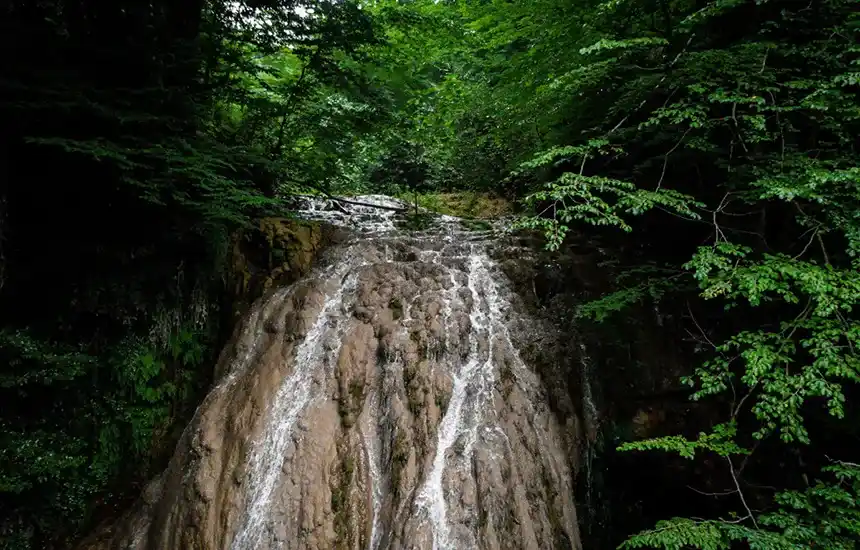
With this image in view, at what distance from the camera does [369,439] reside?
4.49m

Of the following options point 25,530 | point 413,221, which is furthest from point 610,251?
point 25,530

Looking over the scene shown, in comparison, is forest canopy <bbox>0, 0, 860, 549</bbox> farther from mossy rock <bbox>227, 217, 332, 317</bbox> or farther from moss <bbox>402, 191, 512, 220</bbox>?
moss <bbox>402, 191, 512, 220</bbox>

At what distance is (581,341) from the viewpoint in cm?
534

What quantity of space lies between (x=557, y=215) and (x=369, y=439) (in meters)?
3.19

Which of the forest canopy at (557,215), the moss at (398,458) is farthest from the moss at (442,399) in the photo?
the forest canopy at (557,215)

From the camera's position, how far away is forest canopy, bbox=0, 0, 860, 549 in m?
3.19

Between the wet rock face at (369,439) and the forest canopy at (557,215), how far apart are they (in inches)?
32.1

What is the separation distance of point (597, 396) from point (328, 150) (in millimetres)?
5515

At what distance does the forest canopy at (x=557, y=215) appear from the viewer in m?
3.19

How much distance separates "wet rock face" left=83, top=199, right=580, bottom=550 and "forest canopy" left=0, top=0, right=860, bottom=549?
81cm

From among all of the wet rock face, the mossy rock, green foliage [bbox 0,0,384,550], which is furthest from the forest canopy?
the wet rock face

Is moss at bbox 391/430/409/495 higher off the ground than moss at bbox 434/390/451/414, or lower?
lower

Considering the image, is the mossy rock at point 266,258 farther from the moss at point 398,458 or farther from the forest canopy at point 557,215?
the moss at point 398,458

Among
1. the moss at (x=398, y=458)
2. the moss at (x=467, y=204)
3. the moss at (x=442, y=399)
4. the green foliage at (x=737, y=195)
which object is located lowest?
the moss at (x=398, y=458)
